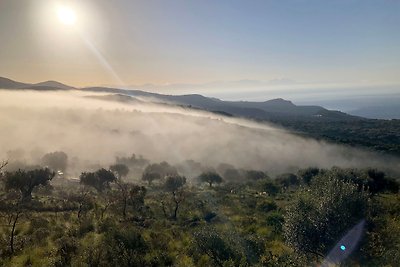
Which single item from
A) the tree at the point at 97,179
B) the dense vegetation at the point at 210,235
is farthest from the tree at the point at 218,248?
the tree at the point at 97,179

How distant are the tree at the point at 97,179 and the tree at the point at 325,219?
5196cm

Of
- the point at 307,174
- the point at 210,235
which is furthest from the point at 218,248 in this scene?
the point at 307,174

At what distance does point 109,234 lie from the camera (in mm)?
26188

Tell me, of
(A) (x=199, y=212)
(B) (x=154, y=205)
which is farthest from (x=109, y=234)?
(B) (x=154, y=205)

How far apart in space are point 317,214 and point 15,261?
2075cm

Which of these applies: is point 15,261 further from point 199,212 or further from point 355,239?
point 199,212

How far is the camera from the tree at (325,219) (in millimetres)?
21641

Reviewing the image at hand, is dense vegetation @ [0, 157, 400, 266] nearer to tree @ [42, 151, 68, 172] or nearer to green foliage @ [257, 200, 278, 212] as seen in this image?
green foliage @ [257, 200, 278, 212]

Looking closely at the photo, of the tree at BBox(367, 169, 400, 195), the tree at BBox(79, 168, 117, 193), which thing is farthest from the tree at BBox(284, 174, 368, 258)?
the tree at BBox(79, 168, 117, 193)

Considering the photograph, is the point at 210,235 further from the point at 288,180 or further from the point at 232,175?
the point at 232,175

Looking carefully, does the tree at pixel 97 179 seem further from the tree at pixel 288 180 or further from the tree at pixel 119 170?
the tree at pixel 288 180

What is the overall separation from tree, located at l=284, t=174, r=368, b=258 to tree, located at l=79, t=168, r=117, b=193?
52.0 metres

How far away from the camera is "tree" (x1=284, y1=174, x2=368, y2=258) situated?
2164 cm

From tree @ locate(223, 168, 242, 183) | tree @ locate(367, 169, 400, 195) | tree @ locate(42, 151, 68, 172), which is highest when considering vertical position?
tree @ locate(367, 169, 400, 195)
